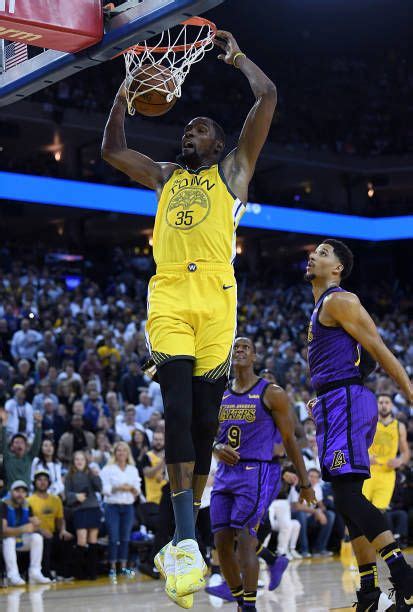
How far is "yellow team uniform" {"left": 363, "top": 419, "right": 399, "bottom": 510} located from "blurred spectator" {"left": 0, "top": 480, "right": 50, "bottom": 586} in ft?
12.7

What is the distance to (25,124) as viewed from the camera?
24734 millimetres

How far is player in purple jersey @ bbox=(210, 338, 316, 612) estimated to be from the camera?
7.36m

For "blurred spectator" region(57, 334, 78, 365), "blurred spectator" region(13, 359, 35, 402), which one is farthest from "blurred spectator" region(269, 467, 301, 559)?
"blurred spectator" region(57, 334, 78, 365)

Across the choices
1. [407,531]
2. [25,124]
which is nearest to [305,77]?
[25,124]

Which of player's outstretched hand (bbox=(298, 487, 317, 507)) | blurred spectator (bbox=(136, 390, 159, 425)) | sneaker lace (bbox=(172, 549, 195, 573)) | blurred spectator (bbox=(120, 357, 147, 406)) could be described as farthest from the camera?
blurred spectator (bbox=(120, 357, 147, 406))

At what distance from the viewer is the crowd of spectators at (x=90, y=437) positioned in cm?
1142

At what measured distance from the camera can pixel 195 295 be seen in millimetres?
4723

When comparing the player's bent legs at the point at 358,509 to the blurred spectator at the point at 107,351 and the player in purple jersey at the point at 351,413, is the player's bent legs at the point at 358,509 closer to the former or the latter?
the player in purple jersey at the point at 351,413

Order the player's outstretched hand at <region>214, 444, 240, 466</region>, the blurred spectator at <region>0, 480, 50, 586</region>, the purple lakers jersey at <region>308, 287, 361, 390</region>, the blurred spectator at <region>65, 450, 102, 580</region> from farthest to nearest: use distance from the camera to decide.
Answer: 1. the blurred spectator at <region>65, 450, 102, 580</region>
2. the blurred spectator at <region>0, 480, 50, 586</region>
3. the player's outstretched hand at <region>214, 444, 240, 466</region>
4. the purple lakers jersey at <region>308, 287, 361, 390</region>

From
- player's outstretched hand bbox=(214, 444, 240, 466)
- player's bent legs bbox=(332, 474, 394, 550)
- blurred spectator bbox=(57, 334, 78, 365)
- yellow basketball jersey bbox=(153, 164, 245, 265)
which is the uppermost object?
blurred spectator bbox=(57, 334, 78, 365)

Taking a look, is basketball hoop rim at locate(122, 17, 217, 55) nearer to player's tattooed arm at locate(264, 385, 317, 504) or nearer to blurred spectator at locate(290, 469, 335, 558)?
player's tattooed arm at locate(264, 385, 317, 504)

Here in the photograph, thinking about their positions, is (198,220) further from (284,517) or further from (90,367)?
(90,367)

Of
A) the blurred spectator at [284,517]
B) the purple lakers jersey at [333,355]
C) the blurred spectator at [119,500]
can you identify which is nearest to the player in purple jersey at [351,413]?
the purple lakers jersey at [333,355]

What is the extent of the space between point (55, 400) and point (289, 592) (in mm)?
5615
